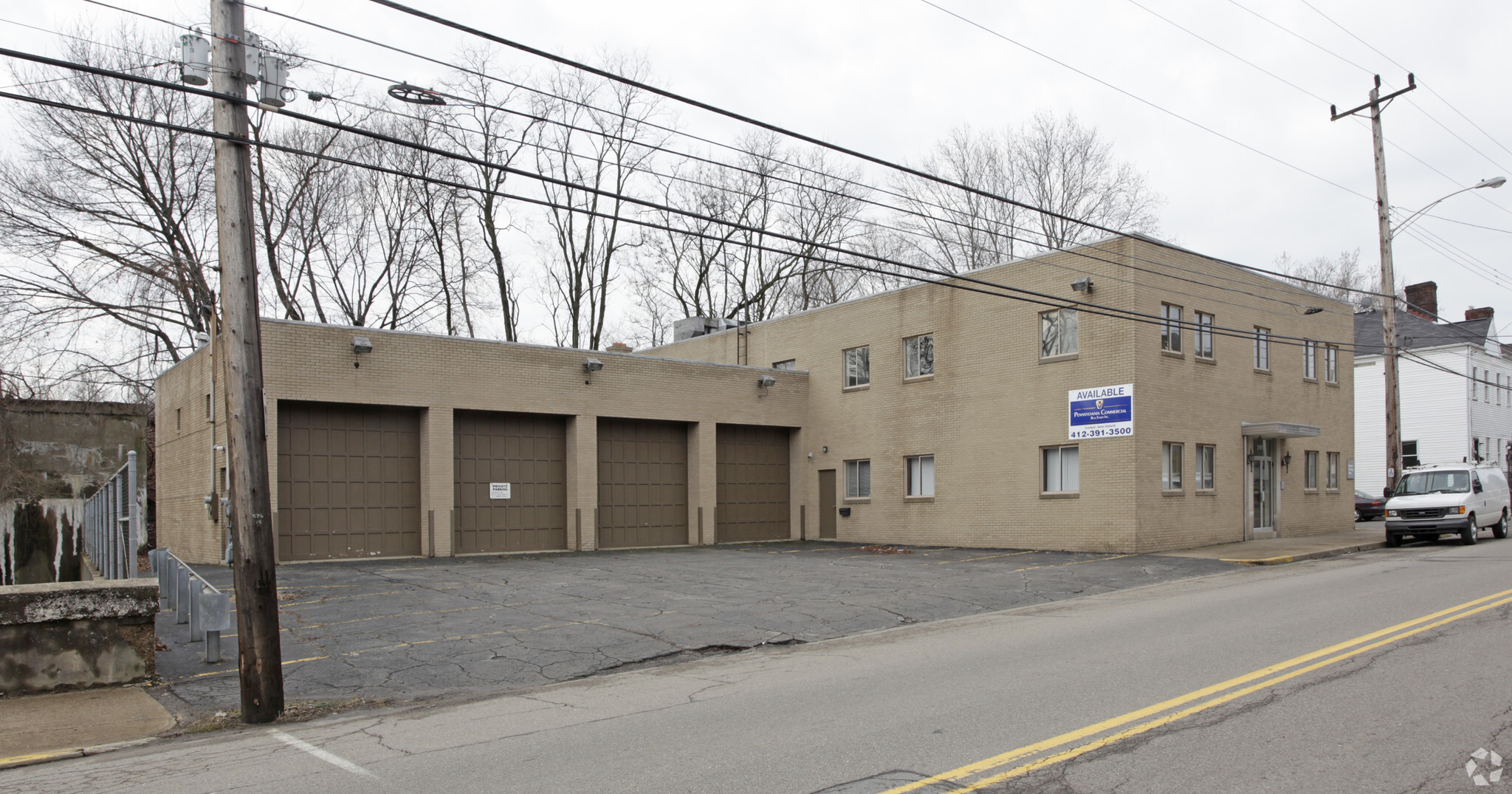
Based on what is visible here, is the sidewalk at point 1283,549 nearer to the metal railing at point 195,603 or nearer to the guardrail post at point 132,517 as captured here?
the metal railing at point 195,603

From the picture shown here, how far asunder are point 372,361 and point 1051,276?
53.5 feet

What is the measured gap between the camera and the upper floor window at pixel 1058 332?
23.9 m

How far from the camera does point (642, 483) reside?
1096 inches

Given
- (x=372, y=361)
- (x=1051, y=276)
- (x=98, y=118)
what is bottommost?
(x=372, y=361)

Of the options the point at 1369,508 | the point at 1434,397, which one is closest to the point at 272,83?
the point at 1369,508

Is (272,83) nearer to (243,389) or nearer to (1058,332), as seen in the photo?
(243,389)

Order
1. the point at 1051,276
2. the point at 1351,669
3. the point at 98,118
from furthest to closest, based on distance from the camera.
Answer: the point at 98,118
the point at 1051,276
the point at 1351,669

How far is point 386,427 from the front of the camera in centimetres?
2320

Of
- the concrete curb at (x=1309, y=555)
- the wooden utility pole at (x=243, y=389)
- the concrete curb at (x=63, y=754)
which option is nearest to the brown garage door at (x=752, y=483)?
the concrete curb at (x=1309, y=555)

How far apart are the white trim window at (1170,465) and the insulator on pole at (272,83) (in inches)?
790

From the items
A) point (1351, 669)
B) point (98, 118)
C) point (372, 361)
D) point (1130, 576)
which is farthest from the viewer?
point (98, 118)

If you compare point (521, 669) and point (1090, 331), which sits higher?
point (1090, 331)

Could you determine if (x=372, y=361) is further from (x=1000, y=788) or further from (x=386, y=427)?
(x=1000, y=788)

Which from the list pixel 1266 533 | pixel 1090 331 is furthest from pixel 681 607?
pixel 1266 533
